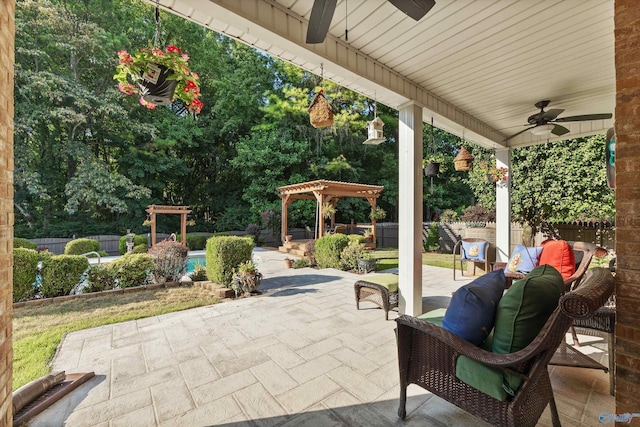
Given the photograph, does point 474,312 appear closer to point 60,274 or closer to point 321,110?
point 321,110

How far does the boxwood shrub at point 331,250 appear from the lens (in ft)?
22.7

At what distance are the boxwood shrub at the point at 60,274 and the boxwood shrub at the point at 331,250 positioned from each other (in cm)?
474

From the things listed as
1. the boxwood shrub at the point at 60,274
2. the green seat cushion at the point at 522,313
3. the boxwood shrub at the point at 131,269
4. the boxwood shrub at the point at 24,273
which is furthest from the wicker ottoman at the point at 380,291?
the boxwood shrub at the point at 24,273

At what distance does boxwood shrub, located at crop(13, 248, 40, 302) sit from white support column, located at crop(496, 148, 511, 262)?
830 centimetres

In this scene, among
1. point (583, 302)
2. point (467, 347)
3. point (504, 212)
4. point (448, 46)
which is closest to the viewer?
point (583, 302)

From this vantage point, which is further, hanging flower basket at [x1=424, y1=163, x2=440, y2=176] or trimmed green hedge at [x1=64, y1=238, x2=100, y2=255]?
trimmed green hedge at [x1=64, y1=238, x2=100, y2=255]

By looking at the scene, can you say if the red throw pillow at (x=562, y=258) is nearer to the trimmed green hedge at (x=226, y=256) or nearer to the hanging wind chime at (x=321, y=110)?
the hanging wind chime at (x=321, y=110)

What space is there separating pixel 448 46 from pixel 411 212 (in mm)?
1716

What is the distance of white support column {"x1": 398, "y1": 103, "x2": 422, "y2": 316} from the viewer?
3361 millimetres

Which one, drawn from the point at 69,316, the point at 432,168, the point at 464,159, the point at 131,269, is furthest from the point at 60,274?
the point at 464,159

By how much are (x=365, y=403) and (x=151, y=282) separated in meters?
5.00

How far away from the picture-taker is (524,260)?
386cm

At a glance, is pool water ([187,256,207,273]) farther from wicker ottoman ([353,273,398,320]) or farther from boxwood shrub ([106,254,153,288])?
wicker ottoman ([353,273,398,320])

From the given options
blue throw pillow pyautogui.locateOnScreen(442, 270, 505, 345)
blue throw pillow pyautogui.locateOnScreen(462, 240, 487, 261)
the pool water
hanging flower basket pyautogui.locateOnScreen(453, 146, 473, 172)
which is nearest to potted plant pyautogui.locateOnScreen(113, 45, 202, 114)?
blue throw pillow pyautogui.locateOnScreen(442, 270, 505, 345)
